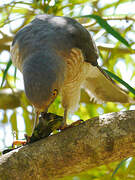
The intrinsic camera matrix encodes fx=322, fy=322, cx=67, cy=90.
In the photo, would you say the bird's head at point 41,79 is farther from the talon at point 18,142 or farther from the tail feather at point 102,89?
the tail feather at point 102,89

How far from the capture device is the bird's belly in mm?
3807

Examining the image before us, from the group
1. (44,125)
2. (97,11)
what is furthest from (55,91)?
(97,11)

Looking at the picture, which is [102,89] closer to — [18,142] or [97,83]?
[97,83]

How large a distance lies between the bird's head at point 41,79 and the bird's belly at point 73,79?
0.54m

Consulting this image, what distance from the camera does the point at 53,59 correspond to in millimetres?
3301

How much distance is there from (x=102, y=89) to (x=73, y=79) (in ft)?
4.05

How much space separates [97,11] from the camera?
203 inches

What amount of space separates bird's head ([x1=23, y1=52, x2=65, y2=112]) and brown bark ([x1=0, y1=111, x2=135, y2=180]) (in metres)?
0.41

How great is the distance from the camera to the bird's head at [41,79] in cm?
298

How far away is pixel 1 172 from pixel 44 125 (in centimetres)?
74

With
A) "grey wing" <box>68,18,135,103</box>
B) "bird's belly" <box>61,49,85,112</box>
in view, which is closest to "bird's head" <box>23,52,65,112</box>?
"bird's belly" <box>61,49,85,112</box>

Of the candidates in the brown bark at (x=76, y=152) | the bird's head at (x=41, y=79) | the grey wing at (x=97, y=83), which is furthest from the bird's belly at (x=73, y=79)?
the brown bark at (x=76, y=152)

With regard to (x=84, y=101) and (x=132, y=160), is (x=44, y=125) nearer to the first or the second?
(x=132, y=160)

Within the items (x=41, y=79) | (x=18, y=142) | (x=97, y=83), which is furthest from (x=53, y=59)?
(x=97, y=83)
